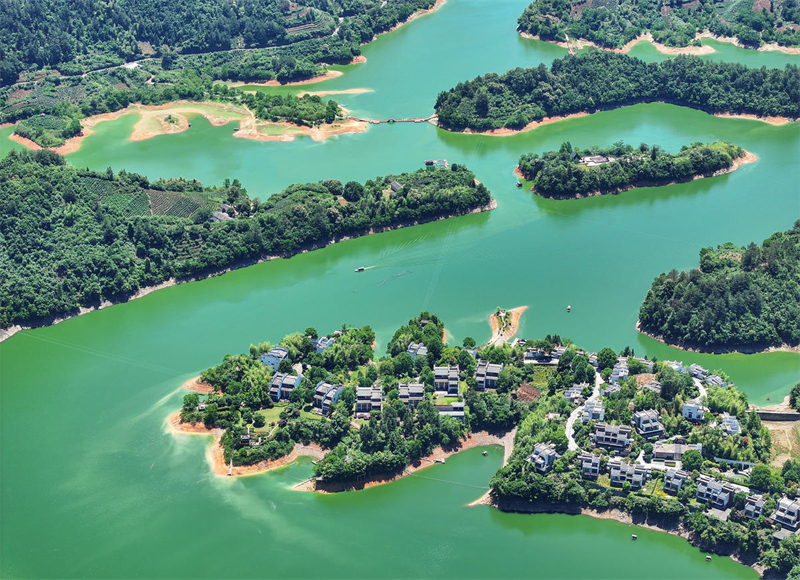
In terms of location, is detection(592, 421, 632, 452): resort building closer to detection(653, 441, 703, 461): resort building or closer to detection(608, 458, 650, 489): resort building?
detection(653, 441, 703, 461): resort building

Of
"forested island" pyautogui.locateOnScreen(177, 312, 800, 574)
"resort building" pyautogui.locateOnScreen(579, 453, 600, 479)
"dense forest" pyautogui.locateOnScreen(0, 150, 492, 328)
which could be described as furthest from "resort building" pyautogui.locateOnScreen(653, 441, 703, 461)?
"dense forest" pyautogui.locateOnScreen(0, 150, 492, 328)

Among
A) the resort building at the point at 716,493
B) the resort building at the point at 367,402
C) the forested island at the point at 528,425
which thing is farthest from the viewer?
the resort building at the point at 367,402

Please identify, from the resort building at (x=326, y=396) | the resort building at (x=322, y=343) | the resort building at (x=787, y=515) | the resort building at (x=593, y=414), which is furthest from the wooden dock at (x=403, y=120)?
the resort building at (x=787, y=515)

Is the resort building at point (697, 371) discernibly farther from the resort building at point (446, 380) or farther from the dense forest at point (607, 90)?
the dense forest at point (607, 90)

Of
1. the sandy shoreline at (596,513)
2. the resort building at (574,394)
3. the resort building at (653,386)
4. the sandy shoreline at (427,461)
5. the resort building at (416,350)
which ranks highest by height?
the resort building at (416,350)

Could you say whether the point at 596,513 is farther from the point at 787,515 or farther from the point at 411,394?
the point at 411,394

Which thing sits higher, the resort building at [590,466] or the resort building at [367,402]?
the resort building at [367,402]

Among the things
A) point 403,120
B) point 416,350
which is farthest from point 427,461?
point 403,120
